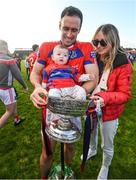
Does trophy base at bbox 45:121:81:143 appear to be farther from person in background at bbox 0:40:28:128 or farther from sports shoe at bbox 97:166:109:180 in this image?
person in background at bbox 0:40:28:128

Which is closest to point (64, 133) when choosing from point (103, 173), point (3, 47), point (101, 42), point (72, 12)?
point (72, 12)

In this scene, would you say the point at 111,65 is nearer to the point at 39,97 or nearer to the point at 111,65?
the point at 111,65

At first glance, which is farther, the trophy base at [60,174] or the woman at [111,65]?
the woman at [111,65]

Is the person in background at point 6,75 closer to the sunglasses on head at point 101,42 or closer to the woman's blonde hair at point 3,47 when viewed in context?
the woman's blonde hair at point 3,47

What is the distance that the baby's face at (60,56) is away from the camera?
2.18 meters

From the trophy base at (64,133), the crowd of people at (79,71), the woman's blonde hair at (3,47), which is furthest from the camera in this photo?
the woman's blonde hair at (3,47)

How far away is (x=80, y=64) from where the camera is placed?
88.0 inches

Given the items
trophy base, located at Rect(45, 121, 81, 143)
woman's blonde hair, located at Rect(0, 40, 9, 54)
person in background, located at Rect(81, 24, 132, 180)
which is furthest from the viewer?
woman's blonde hair, located at Rect(0, 40, 9, 54)

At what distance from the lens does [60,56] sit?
2.18 meters

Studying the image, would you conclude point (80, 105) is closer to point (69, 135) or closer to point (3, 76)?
point (69, 135)

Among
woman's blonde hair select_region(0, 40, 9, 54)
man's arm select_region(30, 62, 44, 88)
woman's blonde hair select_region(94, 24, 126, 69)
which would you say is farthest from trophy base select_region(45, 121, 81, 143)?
woman's blonde hair select_region(0, 40, 9, 54)

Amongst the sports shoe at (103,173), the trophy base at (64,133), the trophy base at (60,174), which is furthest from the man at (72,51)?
the sports shoe at (103,173)

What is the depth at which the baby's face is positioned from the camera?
218 centimetres

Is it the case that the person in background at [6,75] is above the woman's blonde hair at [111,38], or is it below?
below
